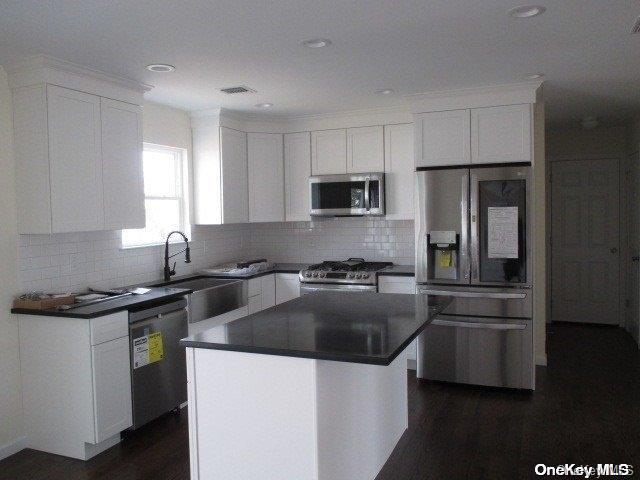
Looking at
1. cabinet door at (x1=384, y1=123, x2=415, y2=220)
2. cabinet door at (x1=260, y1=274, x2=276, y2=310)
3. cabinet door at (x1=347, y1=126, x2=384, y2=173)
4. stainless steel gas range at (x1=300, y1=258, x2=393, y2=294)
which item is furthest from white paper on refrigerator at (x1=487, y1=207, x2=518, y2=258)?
cabinet door at (x1=260, y1=274, x2=276, y2=310)

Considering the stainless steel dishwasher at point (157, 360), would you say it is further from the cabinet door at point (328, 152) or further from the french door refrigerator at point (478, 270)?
the cabinet door at point (328, 152)

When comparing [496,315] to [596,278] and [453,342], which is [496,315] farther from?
[596,278]

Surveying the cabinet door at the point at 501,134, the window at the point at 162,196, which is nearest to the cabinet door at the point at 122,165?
the window at the point at 162,196

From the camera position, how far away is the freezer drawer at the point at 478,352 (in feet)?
14.1

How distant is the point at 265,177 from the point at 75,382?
2860mm

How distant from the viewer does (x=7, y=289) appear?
342cm

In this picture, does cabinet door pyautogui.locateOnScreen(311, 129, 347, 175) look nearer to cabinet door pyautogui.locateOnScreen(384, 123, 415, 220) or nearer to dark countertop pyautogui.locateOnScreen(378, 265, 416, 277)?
cabinet door pyautogui.locateOnScreen(384, 123, 415, 220)

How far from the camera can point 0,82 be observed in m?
3.39

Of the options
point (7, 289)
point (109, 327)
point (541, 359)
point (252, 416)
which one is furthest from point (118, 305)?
point (541, 359)

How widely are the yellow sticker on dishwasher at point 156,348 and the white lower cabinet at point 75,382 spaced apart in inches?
7.9

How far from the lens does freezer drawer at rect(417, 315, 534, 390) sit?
4.30m

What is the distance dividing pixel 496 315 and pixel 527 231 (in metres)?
0.71

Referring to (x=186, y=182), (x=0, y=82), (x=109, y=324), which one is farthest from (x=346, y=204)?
(x=0, y=82)

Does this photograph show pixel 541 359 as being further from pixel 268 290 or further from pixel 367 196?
pixel 268 290
